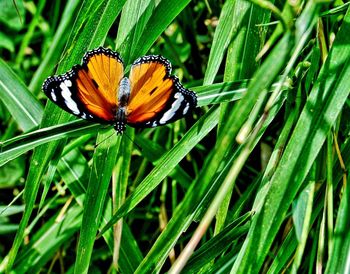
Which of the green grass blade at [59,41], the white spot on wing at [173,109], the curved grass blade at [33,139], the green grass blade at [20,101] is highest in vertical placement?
the green grass blade at [59,41]

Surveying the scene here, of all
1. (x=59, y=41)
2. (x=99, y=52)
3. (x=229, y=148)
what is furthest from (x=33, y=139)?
(x=59, y=41)

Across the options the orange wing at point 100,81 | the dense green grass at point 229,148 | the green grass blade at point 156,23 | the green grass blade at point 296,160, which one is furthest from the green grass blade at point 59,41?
the green grass blade at point 296,160

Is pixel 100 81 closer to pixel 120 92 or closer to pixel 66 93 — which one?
pixel 120 92

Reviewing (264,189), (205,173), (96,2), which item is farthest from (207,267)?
(96,2)

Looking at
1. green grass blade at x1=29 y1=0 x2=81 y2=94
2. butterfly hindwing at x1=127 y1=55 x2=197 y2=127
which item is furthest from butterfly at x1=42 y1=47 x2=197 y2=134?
green grass blade at x1=29 y1=0 x2=81 y2=94

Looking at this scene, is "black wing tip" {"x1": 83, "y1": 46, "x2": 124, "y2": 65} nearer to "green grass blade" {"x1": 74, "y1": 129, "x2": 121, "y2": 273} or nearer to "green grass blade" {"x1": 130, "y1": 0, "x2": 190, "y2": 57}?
"green grass blade" {"x1": 130, "y1": 0, "x2": 190, "y2": 57}

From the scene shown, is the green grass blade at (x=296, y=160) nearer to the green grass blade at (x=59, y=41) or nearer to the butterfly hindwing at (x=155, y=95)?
the butterfly hindwing at (x=155, y=95)
